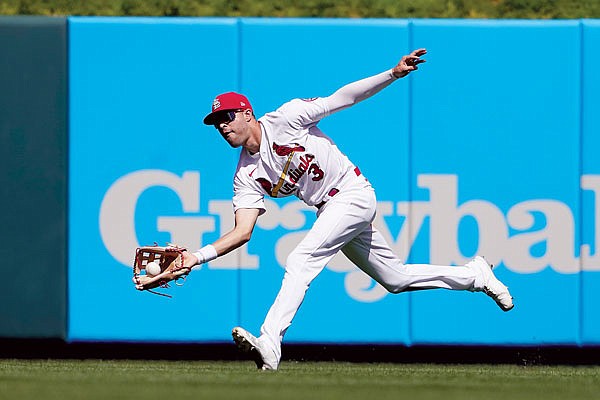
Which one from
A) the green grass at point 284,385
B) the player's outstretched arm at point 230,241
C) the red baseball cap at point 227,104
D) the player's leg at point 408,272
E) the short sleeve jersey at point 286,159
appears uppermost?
the red baseball cap at point 227,104

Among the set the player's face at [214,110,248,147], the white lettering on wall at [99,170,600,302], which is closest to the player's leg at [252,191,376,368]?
the player's face at [214,110,248,147]

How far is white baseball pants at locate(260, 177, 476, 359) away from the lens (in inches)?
258

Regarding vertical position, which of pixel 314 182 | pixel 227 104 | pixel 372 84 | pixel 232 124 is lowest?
pixel 314 182

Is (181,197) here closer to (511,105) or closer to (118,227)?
(118,227)

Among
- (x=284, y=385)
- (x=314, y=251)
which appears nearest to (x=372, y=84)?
(x=314, y=251)

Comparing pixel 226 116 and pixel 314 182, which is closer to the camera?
pixel 226 116

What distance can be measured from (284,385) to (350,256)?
5.13 ft

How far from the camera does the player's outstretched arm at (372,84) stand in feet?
21.7

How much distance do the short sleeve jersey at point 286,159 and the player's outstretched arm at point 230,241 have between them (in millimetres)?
48

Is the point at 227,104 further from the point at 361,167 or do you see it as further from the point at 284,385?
the point at 361,167

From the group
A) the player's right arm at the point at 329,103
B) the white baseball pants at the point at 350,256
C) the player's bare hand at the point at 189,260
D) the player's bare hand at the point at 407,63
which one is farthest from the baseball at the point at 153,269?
the player's bare hand at the point at 407,63

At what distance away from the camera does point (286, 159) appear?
6.80 metres

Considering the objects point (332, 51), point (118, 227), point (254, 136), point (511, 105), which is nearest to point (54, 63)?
point (118, 227)

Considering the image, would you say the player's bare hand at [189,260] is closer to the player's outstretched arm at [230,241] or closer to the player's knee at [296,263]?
the player's outstretched arm at [230,241]
